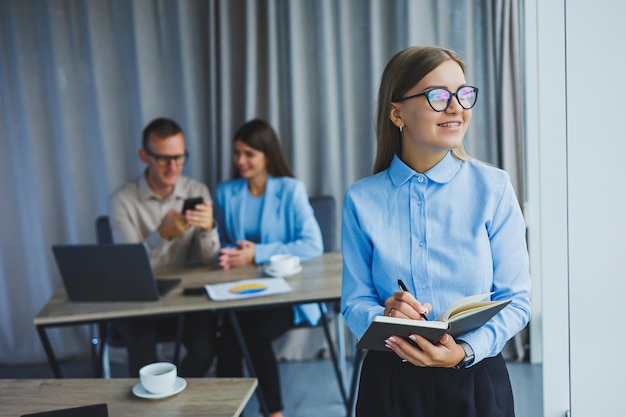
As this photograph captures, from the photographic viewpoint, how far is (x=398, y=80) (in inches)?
57.6

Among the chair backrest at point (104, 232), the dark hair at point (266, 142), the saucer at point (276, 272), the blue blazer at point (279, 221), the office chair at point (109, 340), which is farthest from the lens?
the chair backrest at point (104, 232)

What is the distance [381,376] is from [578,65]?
77cm

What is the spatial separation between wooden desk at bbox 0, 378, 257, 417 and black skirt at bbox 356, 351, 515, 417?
0.35m

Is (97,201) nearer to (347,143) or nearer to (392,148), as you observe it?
(347,143)

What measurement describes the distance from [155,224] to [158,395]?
4.97 feet

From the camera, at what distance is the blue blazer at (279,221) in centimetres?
287

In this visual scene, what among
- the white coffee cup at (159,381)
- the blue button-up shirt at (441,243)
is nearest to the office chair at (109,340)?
the white coffee cup at (159,381)

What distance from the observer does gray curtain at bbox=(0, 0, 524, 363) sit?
10.7ft

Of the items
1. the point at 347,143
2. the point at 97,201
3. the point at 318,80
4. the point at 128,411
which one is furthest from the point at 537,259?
the point at 97,201

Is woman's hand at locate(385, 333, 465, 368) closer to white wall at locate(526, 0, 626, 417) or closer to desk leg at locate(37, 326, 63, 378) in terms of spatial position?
white wall at locate(526, 0, 626, 417)

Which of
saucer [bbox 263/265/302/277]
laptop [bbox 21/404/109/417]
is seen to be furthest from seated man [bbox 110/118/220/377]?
laptop [bbox 21/404/109/417]

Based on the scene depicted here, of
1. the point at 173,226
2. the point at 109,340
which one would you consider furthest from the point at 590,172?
the point at 109,340

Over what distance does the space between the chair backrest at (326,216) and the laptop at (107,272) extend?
0.97 m

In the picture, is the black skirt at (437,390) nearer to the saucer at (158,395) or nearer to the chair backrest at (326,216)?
the saucer at (158,395)
